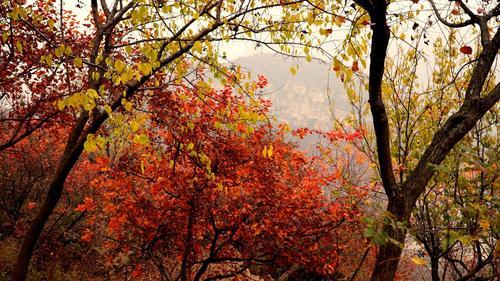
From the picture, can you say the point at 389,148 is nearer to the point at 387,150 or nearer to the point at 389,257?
the point at 387,150

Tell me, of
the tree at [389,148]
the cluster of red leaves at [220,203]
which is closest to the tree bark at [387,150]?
the tree at [389,148]

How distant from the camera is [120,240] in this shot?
854 cm

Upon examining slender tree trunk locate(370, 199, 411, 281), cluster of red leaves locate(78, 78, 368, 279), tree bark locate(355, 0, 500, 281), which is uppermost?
cluster of red leaves locate(78, 78, 368, 279)

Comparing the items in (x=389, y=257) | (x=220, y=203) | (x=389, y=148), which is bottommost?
(x=389, y=257)

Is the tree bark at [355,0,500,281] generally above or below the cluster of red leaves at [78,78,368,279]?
below

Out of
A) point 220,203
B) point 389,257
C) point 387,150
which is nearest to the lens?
point 389,257

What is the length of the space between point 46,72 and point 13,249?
7.15 metres

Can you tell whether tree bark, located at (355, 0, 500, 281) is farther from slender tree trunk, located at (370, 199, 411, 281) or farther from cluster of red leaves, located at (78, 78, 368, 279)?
cluster of red leaves, located at (78, 78, 368, 279)

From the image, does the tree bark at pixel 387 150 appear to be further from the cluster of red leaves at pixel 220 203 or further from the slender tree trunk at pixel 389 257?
the cluster of red leaves at pixel 220 203

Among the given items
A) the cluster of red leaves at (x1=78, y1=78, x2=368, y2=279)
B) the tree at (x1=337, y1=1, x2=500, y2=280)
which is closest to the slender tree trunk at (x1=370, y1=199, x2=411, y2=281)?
the tree at (x1=337, y1=1, x2=500, y2=280)

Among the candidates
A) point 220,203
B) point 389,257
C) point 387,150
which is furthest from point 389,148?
point 220,203

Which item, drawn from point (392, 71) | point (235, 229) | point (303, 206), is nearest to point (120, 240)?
point (235, 229)

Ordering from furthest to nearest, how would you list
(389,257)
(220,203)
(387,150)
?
(220,203)
(387,150)
(389,257)

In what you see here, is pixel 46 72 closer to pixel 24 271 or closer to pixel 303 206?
pixel 24 271
